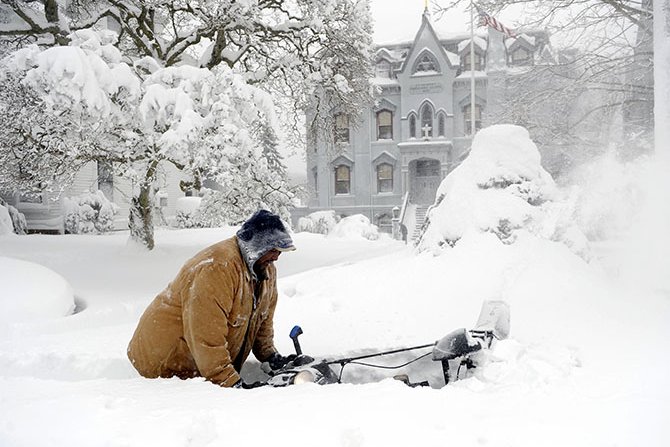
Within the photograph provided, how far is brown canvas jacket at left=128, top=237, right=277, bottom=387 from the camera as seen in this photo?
9.91 feet

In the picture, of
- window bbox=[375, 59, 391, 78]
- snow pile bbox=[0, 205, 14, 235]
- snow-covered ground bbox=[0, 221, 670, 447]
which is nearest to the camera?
snow-covered ground bbox=[0, 221, 670, 447]

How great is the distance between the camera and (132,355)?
3.43 m

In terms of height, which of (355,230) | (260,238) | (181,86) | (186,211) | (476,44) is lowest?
(355,230)

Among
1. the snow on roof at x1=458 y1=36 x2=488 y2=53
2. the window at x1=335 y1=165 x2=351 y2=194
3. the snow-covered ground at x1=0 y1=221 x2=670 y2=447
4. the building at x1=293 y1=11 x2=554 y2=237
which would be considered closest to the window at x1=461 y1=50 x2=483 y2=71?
the building at x1=293 y1=11 x2=554 y2=237

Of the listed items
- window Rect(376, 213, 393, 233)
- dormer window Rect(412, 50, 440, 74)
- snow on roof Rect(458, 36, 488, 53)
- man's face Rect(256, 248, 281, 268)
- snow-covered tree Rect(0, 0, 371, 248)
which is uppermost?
snow on roof Rect(458, 36, 488, 53)

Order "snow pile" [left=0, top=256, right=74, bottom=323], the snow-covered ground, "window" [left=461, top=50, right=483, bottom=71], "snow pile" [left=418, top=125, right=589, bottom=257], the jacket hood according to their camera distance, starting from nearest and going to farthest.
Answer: the snow-covered ground, the jacket hood, "snow pile" [left=0, top=256, right=74, bottom=323], "snow pile" [left=418, top=125, right=589, bottom=257], "window" [left=461, top=50, right=483, bottom=71]

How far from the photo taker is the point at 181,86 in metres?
8.50

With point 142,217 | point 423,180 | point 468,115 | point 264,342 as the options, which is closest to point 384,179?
point 423,180

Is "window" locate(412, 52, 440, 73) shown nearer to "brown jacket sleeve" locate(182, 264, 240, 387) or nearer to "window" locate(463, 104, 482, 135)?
"window" locate(463, 104, 482, 135)

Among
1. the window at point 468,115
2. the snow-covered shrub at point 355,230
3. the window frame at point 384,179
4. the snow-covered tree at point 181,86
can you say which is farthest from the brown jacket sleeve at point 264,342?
the window at point 468,115

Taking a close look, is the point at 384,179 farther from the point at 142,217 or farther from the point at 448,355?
the point at 448,355

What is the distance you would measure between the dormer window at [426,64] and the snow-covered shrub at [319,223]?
31.5 feet

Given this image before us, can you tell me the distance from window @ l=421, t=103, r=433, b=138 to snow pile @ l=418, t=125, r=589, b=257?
22.0m

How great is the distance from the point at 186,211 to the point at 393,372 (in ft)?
64.2
